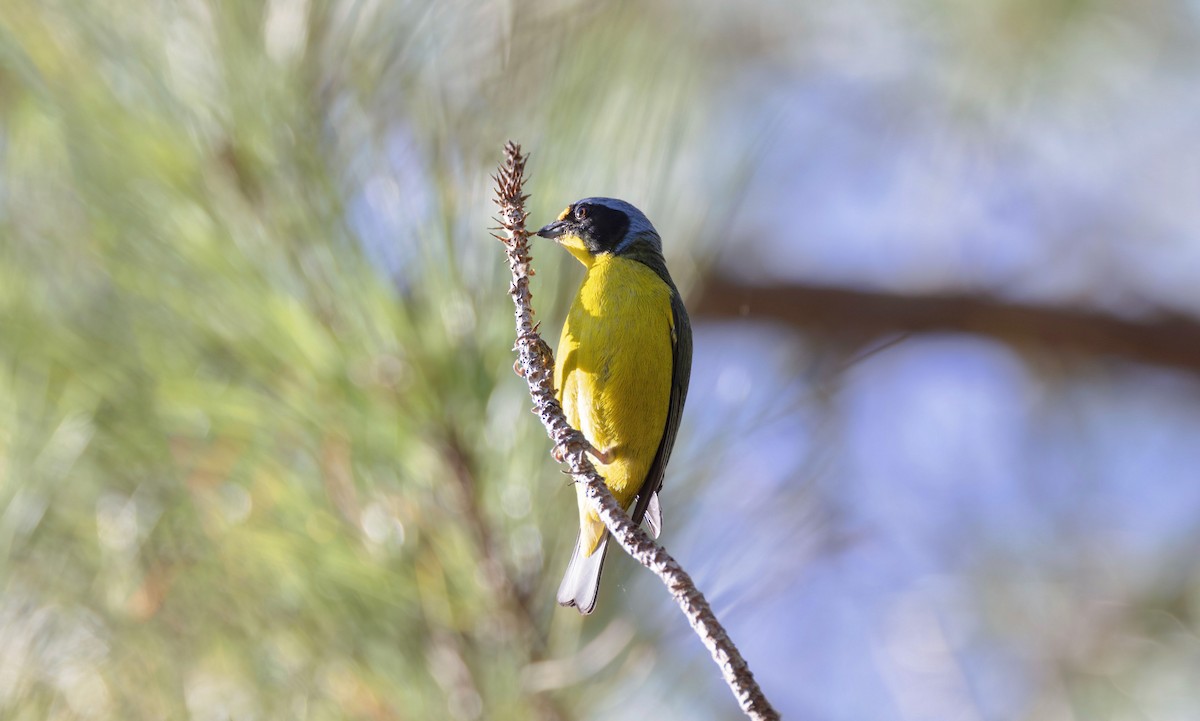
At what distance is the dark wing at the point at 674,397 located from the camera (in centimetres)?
172

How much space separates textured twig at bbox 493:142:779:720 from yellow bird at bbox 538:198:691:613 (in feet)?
1.51

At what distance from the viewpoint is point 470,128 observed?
153 cm

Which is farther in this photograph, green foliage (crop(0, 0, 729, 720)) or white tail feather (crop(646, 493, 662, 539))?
white tail feather (crop(646, 493, 662, 539))

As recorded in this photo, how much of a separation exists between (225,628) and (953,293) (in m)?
1.90

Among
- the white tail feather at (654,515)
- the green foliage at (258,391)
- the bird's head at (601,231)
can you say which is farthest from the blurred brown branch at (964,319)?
the green foliage at (258,391)

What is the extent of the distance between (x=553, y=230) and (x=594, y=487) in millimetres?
555

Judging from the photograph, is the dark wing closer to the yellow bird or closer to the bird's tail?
the yellow bird

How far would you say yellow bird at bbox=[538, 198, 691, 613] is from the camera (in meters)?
1.67

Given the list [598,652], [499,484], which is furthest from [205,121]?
[598,652]

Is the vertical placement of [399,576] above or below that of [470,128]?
below

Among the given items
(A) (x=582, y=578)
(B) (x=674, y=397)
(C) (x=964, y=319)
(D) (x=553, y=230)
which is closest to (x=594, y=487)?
(A) (x=582, y=578)

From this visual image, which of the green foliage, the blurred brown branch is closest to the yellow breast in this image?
the green foliage

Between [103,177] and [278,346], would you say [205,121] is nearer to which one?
[103,177]

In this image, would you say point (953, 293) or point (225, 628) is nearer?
point (225, 628)
